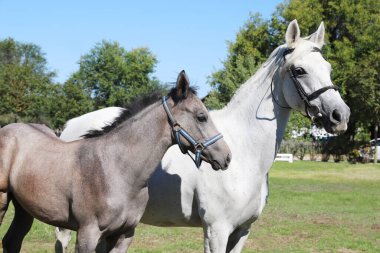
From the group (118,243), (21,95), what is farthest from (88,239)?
(21,95)

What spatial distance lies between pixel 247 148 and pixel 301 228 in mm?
6157

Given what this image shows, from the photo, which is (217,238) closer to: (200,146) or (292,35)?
(200,146)

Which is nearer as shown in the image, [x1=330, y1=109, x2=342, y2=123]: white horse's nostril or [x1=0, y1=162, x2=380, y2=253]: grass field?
[x1=330, y1=109, x2=342, y2=123]: white horse's nostril

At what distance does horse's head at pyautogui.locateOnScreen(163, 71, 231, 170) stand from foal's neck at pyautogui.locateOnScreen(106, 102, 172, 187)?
0.11 metres

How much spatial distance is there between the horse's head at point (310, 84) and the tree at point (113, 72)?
55422 millimetres

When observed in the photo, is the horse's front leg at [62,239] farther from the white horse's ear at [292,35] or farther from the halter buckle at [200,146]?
the white horse's ear at [292,35]

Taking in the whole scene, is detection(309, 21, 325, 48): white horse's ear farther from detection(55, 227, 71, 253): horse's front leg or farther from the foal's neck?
detection(55, 227, 71, 253): horse's front leg

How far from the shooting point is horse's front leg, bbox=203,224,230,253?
15.6 feet

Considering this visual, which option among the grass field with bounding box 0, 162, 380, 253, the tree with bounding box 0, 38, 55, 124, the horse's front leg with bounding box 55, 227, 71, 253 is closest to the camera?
the horse's front leg with bounding box 55, 227, 71, 253

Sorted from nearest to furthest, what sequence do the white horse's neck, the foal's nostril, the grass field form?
the foal's nostril < the white horse's neck < the grass field

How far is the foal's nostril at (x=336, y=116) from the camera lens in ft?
14.8

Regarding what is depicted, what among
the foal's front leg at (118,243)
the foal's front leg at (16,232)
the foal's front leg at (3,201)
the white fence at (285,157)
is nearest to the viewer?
the foal's front leg at (118,243)

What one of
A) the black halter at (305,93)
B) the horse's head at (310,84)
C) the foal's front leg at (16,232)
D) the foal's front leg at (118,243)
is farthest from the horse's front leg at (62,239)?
the black halter at (305,93)

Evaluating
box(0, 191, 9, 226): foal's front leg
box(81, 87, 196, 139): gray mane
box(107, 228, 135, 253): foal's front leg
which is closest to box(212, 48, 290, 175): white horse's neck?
→ box(81, 87, 196, 139): gray mane
